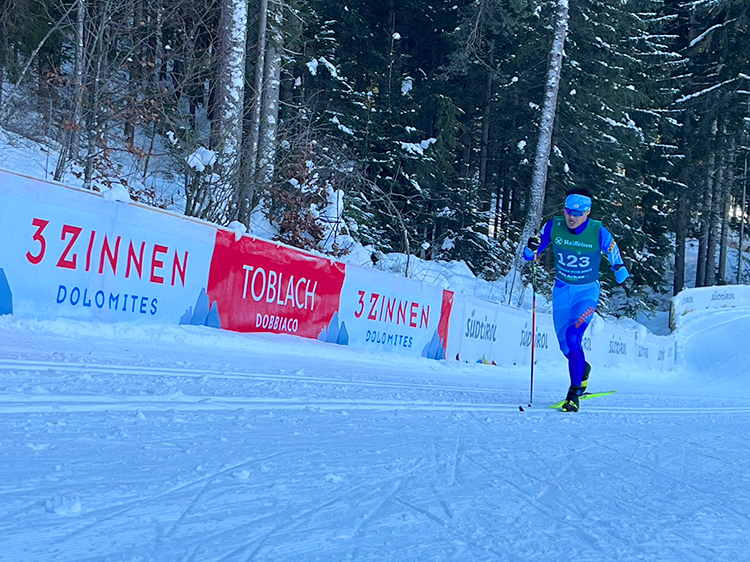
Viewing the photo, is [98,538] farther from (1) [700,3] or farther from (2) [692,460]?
(1) [700,3]

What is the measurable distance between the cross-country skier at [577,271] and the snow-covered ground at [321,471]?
766 millimetres

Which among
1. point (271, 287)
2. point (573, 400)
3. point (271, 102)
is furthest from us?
point (271, 102)

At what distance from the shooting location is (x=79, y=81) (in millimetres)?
10508

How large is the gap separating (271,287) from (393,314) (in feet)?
7.60

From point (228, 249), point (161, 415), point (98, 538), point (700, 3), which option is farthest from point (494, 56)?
point (98, 538)

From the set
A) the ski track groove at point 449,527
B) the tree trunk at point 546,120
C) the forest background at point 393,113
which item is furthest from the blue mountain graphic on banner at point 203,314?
the tree trunk at point 546,120

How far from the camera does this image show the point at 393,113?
2020cm

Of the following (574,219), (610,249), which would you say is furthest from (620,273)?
(574,219)

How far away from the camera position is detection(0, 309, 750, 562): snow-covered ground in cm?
195

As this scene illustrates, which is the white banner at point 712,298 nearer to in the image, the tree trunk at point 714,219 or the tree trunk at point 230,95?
the tree trunk at point 714,219

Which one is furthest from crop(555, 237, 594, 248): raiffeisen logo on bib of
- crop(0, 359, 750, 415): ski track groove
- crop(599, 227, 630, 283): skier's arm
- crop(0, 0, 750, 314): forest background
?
crop(0, 0, 750, 314): forest background

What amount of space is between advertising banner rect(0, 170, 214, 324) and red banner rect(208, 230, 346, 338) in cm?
31

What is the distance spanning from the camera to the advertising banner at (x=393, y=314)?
9547mm

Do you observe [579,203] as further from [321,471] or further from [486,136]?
[486,136]
